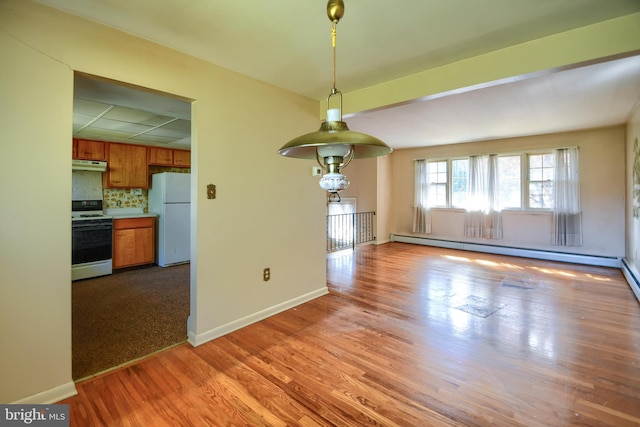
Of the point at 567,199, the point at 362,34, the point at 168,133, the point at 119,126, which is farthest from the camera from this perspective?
the point at 567,199

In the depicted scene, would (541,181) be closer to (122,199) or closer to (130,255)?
(130,255)

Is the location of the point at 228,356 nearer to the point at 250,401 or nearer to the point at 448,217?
the point at 250,401

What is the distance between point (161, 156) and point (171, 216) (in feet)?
4.18

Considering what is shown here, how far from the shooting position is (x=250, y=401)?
5.96 ft

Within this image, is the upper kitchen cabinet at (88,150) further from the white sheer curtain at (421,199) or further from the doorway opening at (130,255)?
→ the white sheer curtain at (421,199)

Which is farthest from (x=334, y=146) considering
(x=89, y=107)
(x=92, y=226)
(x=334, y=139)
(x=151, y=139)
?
(x=151, y=139)

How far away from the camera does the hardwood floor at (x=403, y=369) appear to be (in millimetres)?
1699

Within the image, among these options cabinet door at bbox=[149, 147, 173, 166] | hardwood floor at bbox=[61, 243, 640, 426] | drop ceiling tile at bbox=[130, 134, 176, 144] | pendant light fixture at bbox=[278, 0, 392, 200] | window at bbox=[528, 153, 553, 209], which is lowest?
hardwood floor at bbox=[61, 243, 640, 426]

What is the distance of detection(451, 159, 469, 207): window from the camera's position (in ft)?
22.3

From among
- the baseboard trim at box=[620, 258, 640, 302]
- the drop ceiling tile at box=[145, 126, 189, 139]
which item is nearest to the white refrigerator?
the drop ceiling tile at box=[145, 126, 189, 139]

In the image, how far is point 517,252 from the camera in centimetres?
603

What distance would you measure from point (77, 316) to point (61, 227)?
1794 millimetres

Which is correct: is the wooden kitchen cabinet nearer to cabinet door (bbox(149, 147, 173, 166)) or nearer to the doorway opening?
the doorway opening

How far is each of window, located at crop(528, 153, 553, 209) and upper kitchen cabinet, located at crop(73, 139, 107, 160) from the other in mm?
8122
